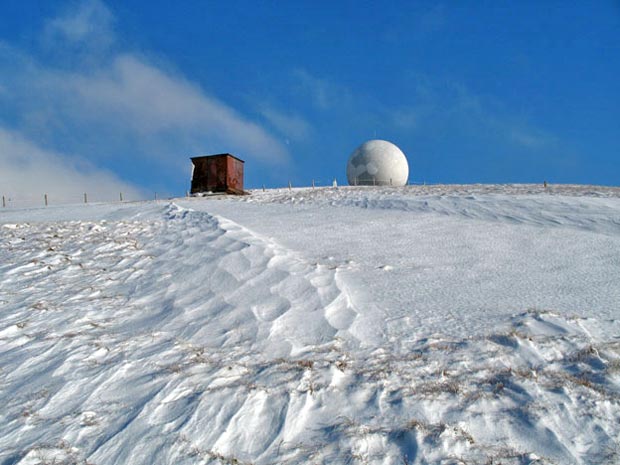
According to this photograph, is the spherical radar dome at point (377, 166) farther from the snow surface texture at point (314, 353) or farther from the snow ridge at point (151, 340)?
the snow ridge at point (151, 340)

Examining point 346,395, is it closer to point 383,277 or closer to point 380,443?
point 380,443

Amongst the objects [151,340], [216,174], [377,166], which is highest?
[377,166]

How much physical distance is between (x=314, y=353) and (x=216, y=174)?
20229 mm

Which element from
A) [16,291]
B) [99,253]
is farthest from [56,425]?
[99,253]

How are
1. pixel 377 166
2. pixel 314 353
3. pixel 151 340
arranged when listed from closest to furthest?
1. pixel 314 353
2. pixel 151 340
3. pixel 377 166

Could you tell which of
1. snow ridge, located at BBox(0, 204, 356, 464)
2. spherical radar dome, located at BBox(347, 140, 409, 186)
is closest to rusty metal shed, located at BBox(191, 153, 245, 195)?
spherical radar dome, located at BBox(347, 140, 409, 186)

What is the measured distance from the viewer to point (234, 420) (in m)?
2.54

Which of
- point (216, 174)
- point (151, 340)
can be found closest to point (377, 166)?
point (216, 174)

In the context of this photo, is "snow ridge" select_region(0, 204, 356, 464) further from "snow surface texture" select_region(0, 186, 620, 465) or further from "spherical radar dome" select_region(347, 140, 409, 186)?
"spherical radar dome" select_region(347, 140, 409, 186)

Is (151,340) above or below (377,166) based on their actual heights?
below

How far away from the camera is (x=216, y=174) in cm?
2242

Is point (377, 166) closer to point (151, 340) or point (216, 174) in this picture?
point (216, 174)

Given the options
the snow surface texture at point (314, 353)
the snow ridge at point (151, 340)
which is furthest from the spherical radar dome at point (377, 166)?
the snow ridge at point (151, 340)

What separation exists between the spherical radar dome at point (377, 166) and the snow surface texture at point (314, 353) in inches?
1014
